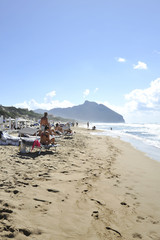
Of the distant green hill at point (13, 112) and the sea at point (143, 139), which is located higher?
the distant green hill at point (13, 112)

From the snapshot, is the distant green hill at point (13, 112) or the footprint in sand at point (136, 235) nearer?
the footprint in sand at point (136, 235)

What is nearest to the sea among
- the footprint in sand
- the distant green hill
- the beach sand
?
the beach sand

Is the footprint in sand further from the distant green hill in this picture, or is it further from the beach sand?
the distant green hill

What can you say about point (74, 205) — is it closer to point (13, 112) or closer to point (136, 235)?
point (136, 235)

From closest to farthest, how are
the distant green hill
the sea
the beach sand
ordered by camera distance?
the beach sand → the sea → the distant green hill

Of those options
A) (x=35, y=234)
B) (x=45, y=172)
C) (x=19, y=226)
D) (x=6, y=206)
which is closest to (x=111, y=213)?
(x=35, y=234)

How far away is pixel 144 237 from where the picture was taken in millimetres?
2477

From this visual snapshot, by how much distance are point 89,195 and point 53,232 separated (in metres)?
1.53

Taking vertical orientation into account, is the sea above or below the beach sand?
below

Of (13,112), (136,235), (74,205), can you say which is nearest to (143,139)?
(74,205)

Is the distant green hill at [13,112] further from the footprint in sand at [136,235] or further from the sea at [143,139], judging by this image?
the footprint in sand at [136,235]

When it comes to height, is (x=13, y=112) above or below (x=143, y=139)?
above

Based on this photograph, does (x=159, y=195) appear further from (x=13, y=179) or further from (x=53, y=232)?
(x=13, y=179)

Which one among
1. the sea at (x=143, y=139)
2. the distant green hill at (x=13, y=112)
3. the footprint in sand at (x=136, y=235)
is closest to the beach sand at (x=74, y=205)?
the footprint in sand at (x=136, y=235)
